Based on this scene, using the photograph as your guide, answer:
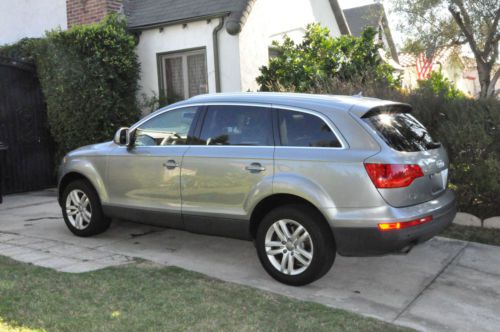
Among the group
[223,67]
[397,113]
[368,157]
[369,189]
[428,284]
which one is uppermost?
[223,67]

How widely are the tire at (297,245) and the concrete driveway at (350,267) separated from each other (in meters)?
0.16

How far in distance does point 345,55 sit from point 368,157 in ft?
23.4

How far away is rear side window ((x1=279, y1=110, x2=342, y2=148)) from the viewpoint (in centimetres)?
457

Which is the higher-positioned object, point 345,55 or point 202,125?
point 345,55

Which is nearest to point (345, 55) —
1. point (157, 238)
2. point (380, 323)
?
point (157, 238)

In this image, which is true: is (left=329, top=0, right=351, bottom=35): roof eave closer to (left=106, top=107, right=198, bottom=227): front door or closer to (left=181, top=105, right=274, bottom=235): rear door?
(left=106, top=107, right=198, bottom=227): front door

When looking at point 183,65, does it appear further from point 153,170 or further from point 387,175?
point 387,175

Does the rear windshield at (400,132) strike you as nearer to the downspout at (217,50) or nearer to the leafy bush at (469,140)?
the leafy bush at (469,140)

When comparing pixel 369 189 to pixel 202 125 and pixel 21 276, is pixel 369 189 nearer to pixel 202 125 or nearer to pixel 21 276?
pixel 202 125

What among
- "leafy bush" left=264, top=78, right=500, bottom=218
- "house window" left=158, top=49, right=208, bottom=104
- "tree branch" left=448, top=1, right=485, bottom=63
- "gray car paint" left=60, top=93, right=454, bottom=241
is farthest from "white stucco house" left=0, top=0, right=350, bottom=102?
"gray car paint" left=60, top=93, right=454, bottom=241

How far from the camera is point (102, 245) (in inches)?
243

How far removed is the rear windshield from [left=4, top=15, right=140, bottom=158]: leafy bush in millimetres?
6708

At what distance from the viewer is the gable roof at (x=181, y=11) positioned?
33.5 ft

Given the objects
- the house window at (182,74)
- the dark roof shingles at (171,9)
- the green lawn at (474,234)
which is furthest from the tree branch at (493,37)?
the green lawn at (474,234)
